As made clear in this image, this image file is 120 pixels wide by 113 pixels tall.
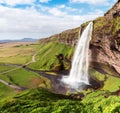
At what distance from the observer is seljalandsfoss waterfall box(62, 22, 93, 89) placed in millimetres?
101625

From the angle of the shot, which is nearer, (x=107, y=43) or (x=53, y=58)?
(x=107, y=43)

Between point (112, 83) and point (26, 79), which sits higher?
point (112, 83)

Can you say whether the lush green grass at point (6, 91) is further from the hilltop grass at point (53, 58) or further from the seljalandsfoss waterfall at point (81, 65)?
the hilltop grass at point (53, 58)

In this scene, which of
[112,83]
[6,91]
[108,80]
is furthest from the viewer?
[6,91]

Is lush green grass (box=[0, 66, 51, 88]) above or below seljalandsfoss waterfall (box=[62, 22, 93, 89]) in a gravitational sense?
below

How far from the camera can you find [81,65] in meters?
112

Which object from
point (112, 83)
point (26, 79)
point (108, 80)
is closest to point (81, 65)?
point (26, 79)

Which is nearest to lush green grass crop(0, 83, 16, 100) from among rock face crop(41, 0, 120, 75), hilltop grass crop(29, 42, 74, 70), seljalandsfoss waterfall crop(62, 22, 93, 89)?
seljalandsfoss waterfall crop(62, 22, 93, 89)

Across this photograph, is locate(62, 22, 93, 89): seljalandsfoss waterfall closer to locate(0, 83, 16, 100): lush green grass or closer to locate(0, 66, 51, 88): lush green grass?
locate(0, 66, 51, 88): lush green grass

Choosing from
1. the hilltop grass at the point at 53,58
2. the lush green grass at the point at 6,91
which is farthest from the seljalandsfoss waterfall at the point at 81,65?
the lush green grass at the point at 6,91

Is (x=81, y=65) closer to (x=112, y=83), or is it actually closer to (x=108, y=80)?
Result: (x=108, y=80)

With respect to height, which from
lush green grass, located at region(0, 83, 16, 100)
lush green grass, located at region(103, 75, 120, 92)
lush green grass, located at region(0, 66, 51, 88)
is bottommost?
lush green grass, located at region(0, 83, 16, 100)

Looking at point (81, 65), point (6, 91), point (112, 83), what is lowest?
point (6, 91)

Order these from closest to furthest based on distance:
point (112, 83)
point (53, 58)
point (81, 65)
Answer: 1. point (112, 83)
2. point (81, 65)
3. point (53, 58)
